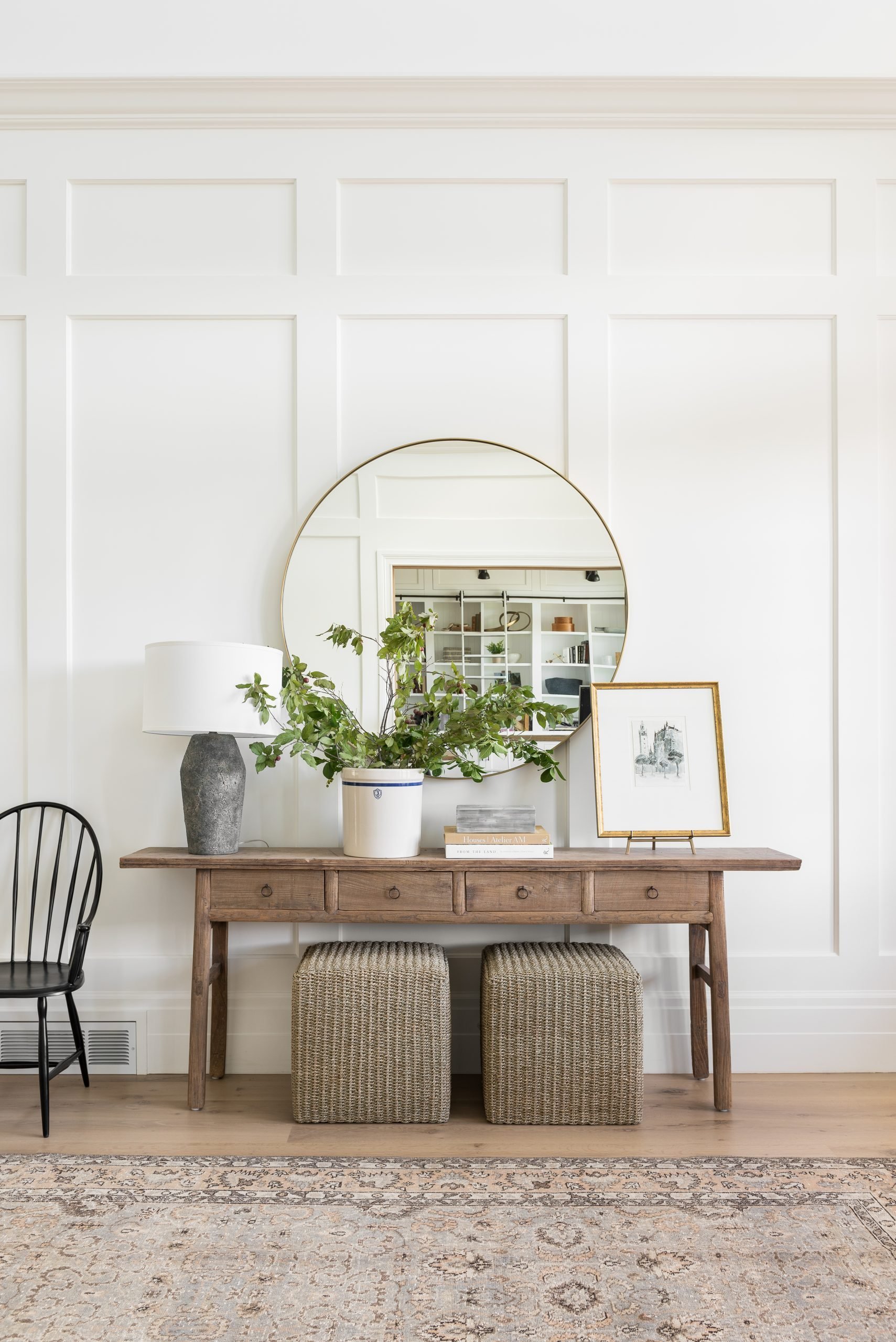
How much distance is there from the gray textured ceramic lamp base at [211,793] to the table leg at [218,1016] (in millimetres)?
343

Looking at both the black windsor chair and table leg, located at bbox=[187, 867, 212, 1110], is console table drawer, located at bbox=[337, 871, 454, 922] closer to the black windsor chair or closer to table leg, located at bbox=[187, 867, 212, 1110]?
table leg, located at bbox=[187, 867, 212, 1110]

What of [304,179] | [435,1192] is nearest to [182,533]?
[304,179]

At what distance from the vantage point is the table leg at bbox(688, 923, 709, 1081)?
2838 millimetres

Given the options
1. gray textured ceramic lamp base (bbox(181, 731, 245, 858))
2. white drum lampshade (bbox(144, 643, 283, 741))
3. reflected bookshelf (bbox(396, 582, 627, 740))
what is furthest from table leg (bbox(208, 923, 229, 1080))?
reflected bookshelf (bbox(396, 582, 627, 740))

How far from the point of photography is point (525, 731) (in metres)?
2.95

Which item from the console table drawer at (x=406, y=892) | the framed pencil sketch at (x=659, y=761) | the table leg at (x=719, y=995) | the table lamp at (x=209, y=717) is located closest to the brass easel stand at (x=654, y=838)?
the framed pencil sketch at (x=659, y=761)

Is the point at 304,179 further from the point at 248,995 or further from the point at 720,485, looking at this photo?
the point at 248,995

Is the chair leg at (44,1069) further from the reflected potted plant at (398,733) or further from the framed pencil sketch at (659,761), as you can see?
the framed pencil sketch at (659,761)

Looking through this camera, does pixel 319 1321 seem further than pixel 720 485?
No

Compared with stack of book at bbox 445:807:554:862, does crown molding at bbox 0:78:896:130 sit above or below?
above

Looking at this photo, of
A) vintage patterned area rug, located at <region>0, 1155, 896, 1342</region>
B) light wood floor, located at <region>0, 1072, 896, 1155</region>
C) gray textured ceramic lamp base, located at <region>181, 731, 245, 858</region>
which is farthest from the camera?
gray textured ceramic lamp base, located at <region>181, 731, 245, 858</region>

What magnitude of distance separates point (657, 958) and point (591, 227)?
2.40 meters

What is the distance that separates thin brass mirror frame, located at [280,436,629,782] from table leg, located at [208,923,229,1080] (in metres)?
0.88

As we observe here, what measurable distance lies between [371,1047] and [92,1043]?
1.04 m
